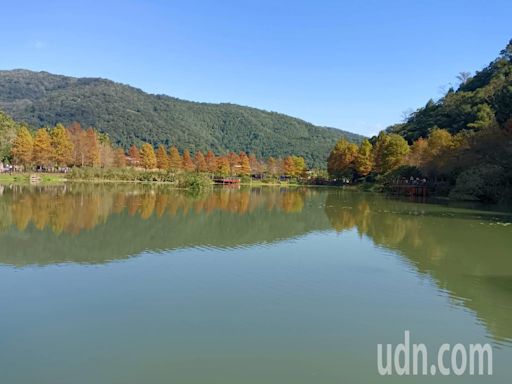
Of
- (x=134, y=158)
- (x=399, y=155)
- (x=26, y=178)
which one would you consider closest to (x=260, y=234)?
(x=26, y=178)

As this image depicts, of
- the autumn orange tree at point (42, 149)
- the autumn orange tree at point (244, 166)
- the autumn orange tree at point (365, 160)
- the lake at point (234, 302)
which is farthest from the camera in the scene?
the autumn orange tree at point (244, 166)

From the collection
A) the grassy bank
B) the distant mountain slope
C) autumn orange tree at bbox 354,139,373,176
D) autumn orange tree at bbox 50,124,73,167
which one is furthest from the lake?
the distant mountain slope

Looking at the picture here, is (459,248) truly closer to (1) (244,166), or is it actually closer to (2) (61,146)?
(2) (61,146)

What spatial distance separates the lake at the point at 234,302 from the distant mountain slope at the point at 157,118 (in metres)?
108

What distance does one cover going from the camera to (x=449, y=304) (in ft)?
28.8

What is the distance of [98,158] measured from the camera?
207ft

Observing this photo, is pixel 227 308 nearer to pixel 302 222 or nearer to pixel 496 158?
pixel 302 222

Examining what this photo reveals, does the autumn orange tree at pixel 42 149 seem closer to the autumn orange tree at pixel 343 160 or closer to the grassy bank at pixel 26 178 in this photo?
the grassy bank at pixel 26 178

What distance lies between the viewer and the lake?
19.0 ft

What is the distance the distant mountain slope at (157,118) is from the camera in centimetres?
12419

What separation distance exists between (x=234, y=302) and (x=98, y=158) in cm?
5902

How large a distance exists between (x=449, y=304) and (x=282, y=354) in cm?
428

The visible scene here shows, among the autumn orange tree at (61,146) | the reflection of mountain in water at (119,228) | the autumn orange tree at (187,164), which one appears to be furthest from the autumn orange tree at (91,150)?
the reflection of mountain in water at (119,228)

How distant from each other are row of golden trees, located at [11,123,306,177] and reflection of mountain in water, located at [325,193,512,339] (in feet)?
144
